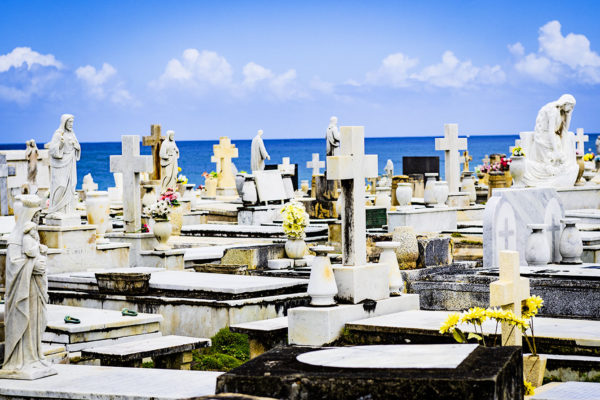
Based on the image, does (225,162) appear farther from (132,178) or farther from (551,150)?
(132,178)

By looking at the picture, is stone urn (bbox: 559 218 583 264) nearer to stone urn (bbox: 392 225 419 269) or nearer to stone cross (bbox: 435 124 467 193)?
stone urn (bbox: 392 225 419 269)

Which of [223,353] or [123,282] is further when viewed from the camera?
[123,282]

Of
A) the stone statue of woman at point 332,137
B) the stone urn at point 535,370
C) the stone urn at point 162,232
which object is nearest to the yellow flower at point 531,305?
the stone urn at point 535,370

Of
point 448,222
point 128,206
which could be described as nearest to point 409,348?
point 128,206

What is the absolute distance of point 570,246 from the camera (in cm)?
1420

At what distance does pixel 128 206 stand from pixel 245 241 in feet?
8.08

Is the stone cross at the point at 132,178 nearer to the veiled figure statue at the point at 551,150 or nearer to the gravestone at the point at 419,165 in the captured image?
the veiled figure statue at the point at 551,150

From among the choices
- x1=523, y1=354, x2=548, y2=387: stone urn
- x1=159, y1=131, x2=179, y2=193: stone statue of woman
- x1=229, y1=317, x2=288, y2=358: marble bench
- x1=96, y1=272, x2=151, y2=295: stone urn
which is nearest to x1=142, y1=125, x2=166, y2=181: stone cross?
x1=159, y1=131, x2=179, y2=193: stone statue of woman

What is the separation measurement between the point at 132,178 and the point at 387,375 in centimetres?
1273

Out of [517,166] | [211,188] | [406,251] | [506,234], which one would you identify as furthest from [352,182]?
[211,188]

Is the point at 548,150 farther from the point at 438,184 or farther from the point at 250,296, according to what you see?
the point at 250,296

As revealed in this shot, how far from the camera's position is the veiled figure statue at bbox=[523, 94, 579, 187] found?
20.3 metres

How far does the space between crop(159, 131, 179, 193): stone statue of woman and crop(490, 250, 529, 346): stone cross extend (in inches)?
646

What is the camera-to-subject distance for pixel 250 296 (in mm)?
13039
